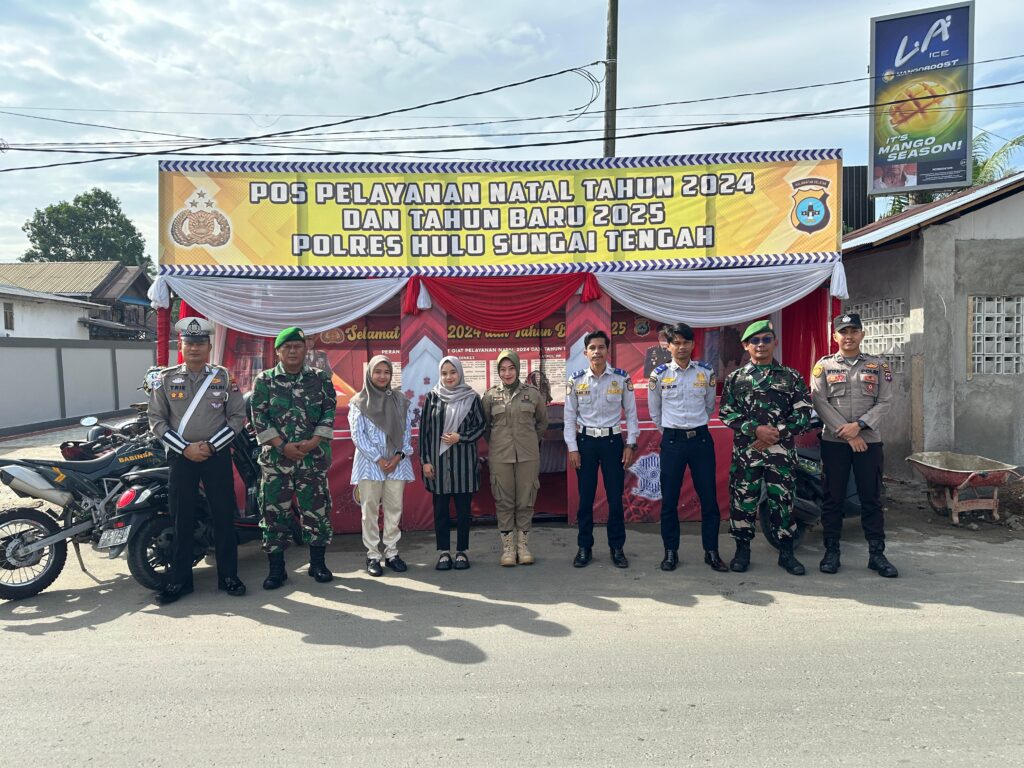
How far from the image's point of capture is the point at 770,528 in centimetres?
495

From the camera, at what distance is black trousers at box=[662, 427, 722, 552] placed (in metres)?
4.82

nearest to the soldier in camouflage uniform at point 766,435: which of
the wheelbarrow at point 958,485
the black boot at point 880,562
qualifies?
the black boot at point 880,562

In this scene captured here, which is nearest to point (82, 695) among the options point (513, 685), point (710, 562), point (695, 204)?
point (513, 685)

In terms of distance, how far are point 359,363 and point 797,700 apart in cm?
535

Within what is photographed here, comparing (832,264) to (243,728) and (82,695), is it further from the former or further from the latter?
(82,695)

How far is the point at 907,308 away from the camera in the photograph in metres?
7.73

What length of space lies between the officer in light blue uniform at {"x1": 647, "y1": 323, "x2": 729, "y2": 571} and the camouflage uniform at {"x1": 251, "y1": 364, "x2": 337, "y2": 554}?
2.48 m

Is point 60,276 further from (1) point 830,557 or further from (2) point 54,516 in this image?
(1) point 830,557

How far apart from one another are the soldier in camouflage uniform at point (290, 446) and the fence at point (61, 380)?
12682 mm

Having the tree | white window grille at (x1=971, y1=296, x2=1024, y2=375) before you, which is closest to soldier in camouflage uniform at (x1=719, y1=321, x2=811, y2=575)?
white window grille at (x1=971, y1=296, x2=1024, y2=375)

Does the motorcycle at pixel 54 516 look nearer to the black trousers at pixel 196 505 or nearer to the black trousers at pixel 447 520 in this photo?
the black trousers at pixel 196 505

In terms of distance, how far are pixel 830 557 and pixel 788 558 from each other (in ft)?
0.95

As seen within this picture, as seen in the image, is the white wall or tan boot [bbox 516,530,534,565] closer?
tan boot [bbox 516,530,534,565]

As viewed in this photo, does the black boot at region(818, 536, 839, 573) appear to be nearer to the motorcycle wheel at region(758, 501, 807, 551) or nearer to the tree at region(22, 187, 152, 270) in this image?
the motorcycle wheel at region(758, 501, 807, 551)
